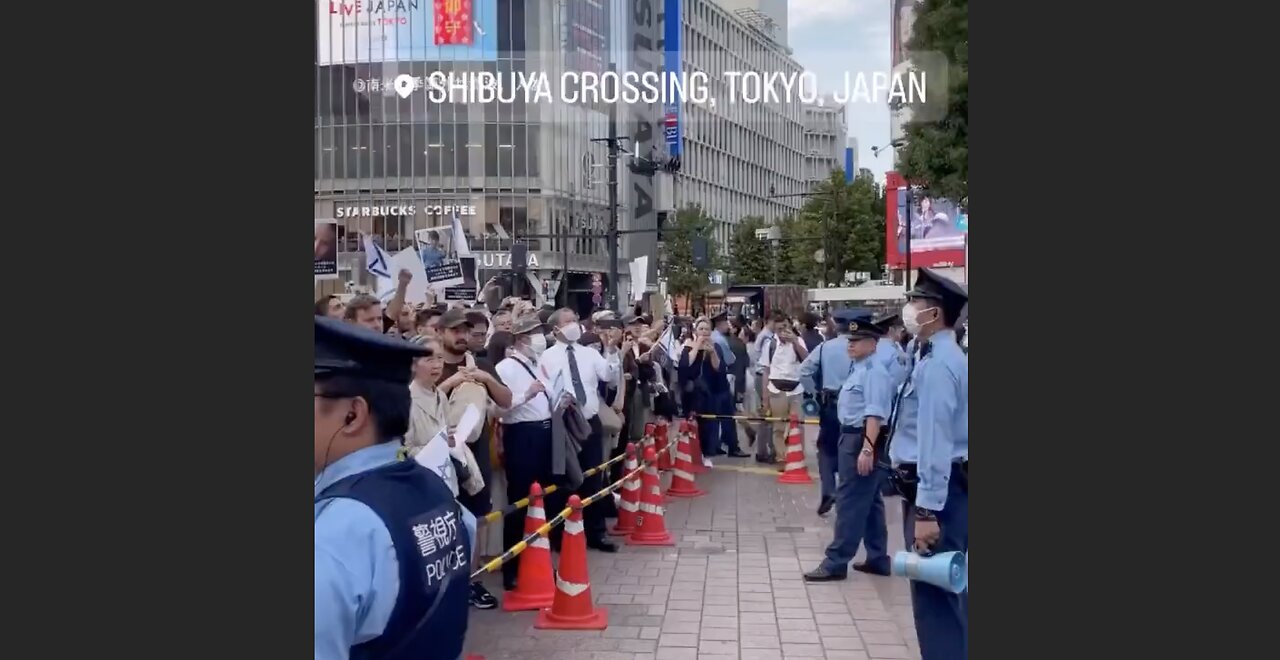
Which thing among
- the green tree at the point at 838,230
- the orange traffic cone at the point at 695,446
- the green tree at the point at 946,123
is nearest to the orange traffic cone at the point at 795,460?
the orange traffic cone at the point at 695,446

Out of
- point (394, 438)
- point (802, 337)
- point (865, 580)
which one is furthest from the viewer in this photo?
point (802, 337)

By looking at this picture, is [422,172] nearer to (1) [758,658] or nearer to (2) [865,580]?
(1) [758,658]

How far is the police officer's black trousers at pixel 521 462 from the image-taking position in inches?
280

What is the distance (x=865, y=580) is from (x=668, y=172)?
2.83 metres

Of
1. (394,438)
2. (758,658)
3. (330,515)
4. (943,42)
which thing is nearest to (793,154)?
(943,42)

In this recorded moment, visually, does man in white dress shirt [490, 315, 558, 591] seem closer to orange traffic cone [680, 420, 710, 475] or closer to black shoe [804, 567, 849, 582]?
black shoe [804, 567, 849, 582]

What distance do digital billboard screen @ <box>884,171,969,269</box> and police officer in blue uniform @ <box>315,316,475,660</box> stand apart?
7.50 feet

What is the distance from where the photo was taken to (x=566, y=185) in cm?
578

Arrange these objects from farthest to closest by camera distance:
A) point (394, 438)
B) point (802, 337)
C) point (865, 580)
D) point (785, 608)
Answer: point (802, 337) → point (865, 580) → point (785, 608) → point (394, 438)

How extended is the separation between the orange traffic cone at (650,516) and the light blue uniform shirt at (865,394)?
1634 millimetres

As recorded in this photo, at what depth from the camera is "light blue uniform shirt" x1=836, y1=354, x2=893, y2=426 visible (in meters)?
6.83

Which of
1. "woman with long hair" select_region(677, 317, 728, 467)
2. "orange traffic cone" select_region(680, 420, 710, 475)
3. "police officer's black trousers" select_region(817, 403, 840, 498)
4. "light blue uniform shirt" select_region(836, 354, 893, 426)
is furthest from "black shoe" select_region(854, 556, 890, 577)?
"orange traffic cone" select_region(680, 420, 710, 475)

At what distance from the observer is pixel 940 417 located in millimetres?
4566

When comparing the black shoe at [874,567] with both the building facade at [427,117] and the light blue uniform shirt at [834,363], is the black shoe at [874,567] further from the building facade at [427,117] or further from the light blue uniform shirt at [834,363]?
the building facade at [427,117]
